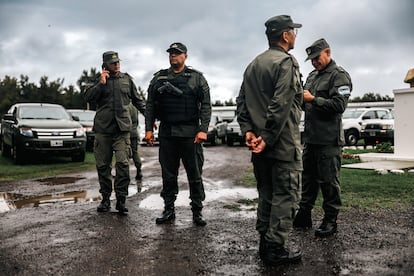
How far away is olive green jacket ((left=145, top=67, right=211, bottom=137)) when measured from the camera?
5.51 meters

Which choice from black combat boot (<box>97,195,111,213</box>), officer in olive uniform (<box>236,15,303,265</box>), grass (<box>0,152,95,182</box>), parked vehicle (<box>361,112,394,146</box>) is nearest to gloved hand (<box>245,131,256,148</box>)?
officer in olive uniform (<box>236,15,303,265</box>)

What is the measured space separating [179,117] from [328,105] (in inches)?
69.0

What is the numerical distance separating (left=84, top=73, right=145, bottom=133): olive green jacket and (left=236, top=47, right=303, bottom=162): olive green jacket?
255cm

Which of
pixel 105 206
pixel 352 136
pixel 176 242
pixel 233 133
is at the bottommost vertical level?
pixel 176 242

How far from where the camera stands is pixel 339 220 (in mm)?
5473

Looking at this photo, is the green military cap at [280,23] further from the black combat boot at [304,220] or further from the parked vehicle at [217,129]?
the parked vehicle at [217,129]

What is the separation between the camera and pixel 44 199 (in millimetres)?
7453

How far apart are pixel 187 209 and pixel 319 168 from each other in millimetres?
2207

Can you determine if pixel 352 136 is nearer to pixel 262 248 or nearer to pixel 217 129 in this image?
pixel 217 129

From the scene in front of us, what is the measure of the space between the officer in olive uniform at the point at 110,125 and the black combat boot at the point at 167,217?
839mm

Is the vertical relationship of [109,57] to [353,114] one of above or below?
above

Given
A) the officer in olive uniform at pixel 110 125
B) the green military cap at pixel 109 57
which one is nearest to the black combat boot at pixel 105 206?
the officer in olive uniform at pixel 110 125

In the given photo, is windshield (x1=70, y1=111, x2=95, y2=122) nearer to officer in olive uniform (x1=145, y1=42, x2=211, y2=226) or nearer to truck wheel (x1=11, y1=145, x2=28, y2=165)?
truck wheel (x1=11, y1=145, x2=28, y2=165)

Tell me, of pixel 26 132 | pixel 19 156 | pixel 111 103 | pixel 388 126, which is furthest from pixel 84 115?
pixel 111 103
